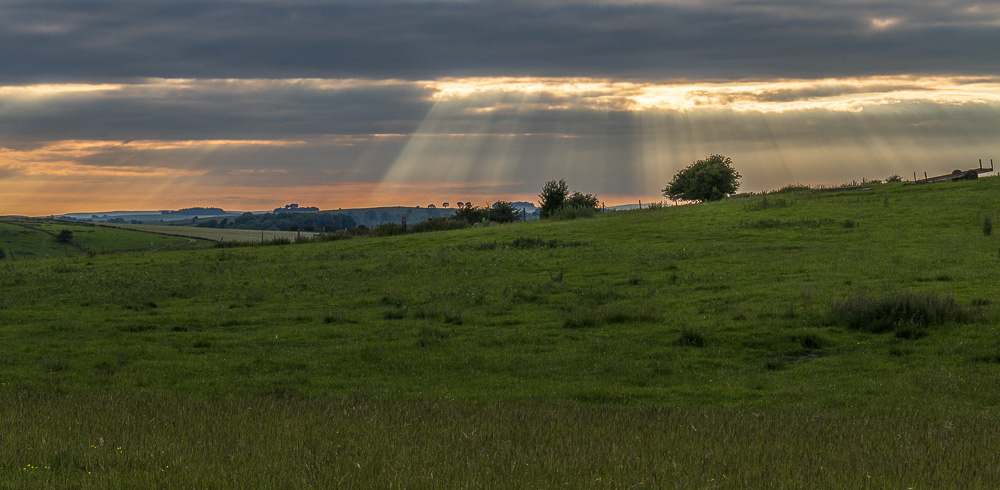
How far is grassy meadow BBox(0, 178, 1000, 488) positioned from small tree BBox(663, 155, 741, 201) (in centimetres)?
6492

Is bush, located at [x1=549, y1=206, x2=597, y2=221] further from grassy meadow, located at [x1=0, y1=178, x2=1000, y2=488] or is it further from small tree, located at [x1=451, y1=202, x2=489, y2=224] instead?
small tree, located at [x1=451, y1=202, x2=489, y2=224]

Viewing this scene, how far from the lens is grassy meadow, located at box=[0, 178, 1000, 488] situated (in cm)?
705

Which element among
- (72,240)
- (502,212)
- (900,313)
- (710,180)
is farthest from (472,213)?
(900,313)

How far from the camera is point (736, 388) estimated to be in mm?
14852

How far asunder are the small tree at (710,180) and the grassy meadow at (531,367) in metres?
64.9

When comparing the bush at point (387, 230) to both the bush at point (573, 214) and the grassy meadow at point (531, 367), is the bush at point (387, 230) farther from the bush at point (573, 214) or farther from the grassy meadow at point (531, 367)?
the grassy meadow at point (531, 367)

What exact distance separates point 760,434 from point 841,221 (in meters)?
43.4

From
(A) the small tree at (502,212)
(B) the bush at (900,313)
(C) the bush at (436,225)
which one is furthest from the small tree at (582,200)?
(B) the bush at (900,313)

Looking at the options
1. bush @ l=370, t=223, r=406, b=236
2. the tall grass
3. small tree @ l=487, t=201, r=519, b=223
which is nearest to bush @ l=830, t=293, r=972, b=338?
the tall grass

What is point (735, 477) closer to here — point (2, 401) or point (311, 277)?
point (2, 401)

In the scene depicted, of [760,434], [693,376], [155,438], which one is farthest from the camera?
[693,376]

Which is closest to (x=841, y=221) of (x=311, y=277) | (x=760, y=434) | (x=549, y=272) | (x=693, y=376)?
(x=549, y=272)

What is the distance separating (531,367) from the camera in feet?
56.0

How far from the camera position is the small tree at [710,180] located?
109 meters
